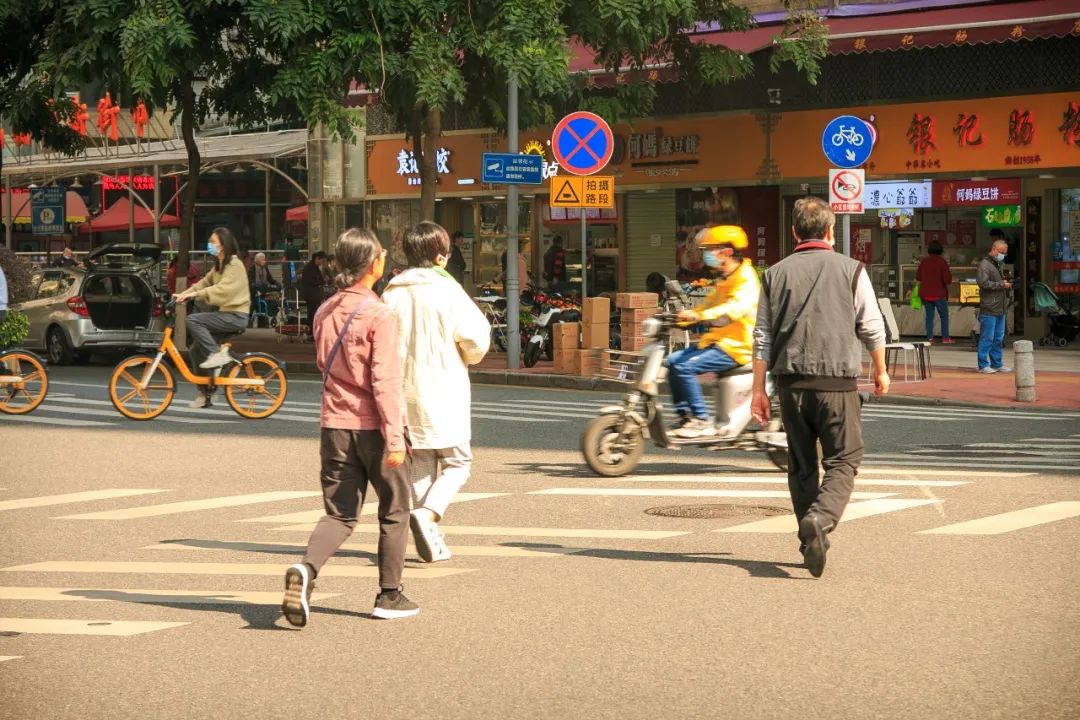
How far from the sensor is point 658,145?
33031 millimetres

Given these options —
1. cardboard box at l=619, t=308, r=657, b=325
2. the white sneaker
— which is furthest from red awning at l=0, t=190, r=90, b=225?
the white sneaker

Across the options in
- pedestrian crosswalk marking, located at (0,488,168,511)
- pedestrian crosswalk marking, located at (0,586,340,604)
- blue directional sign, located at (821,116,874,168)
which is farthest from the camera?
blue directional sign, located at (821,116,874,168)

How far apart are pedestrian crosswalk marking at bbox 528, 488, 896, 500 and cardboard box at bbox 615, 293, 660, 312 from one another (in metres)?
10.1

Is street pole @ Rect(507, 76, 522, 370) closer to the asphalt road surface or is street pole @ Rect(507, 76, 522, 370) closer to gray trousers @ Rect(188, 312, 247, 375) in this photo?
gray trousers @ Rect(188, 312, 247, 375)

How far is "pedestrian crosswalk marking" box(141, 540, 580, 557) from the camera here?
9.68 metres

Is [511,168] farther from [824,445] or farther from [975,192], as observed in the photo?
[824,445]

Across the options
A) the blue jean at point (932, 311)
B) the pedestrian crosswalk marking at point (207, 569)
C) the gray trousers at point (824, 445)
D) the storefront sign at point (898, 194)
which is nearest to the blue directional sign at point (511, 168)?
the blue jean at point (932, 311)

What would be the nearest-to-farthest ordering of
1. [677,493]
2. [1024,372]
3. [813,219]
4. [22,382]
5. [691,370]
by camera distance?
[813,219], [677,493], [691,370], [22,382], [1024,372]

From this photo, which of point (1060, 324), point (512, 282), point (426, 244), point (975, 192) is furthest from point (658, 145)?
point (426, 244)

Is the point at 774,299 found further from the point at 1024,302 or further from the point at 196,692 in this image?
the point at 1024,302

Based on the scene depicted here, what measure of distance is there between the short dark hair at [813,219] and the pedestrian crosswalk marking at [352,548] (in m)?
2.09

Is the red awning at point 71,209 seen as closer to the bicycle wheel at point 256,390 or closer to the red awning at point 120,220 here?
the red awning at point 120,220

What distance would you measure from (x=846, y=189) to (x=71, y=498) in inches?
447

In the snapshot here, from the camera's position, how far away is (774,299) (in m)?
8.95
